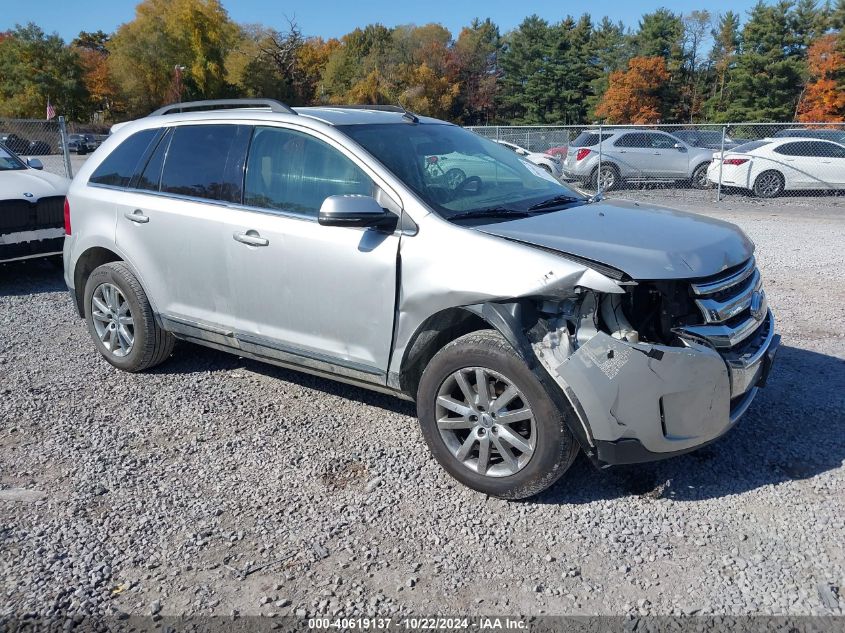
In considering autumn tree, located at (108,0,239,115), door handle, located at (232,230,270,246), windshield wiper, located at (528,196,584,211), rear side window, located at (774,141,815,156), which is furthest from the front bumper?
autumn tree, located at (108,0,239,115)

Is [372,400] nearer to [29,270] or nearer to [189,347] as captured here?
[189,347]

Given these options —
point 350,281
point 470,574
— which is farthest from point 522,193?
point 470,574

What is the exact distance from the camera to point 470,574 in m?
2.96

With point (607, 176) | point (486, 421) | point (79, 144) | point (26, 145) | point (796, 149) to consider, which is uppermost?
point (796, 149)

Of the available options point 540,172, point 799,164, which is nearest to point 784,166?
point 799,164

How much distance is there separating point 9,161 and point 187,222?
608 centimetres

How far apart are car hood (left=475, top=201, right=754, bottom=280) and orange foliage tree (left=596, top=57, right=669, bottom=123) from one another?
2462 inches

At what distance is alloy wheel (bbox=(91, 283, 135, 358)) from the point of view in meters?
5.14

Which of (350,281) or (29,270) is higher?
(350,281)

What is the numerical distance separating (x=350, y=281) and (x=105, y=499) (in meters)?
1.65

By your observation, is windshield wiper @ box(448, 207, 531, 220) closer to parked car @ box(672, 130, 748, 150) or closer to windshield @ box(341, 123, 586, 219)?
A: windshield @ box(341, 123, 586, 219)

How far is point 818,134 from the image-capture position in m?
16.8

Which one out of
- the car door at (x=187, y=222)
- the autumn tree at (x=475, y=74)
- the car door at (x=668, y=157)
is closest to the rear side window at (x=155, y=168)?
the car door at (x=187, y=222)

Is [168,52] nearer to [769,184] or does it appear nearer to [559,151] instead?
[559,151]
